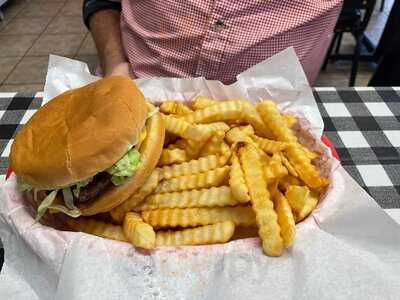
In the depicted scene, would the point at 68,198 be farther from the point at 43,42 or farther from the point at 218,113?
the point at 43,42

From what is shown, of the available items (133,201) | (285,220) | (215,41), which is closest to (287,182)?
(285,220)

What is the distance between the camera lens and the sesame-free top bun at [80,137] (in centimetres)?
85

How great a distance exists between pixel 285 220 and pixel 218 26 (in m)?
0.86

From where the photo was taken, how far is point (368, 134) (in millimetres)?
1351

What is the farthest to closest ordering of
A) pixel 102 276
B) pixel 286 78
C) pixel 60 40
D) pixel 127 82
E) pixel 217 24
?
1. pixel 60 40
2. pixel 217 24
3. pixel 286 78
4. pixel 127 82
5. pixel 102 276

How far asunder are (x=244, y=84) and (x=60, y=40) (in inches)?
138

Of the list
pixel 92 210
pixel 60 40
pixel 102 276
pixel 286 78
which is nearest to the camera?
pixel 102 276

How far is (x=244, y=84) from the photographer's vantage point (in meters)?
1.24

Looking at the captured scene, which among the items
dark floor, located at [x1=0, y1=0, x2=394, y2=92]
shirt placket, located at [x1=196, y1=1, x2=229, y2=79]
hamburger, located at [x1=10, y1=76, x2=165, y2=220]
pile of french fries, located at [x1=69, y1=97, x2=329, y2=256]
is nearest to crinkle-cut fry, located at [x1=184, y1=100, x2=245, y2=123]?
pile of french fries, located at [x1=69, y1=97, x2=329, y2=256]

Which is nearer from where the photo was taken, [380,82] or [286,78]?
[286,78]

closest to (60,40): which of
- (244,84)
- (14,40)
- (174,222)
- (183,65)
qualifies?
(14,40)

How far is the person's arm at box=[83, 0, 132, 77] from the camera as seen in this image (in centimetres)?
166

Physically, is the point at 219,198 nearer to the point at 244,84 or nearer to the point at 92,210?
the point at 92,210

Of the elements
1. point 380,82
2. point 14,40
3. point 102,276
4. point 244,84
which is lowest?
point 14,40
